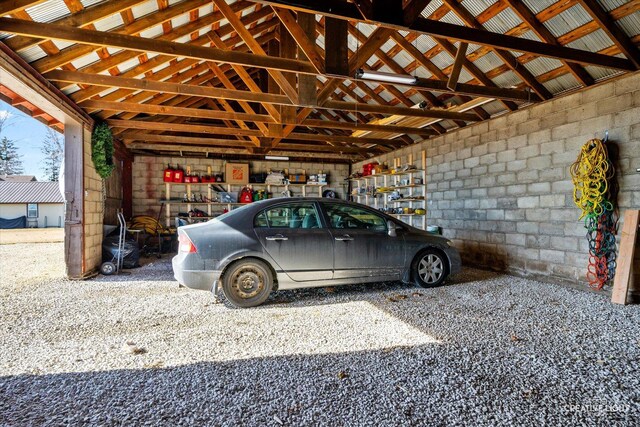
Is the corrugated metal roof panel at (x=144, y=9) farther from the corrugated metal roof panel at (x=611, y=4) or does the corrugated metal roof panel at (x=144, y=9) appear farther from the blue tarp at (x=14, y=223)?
the blue tarp at (x=14, y=223)

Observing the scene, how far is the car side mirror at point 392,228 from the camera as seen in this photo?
4.56 meters

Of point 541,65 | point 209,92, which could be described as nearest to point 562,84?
point 541,65

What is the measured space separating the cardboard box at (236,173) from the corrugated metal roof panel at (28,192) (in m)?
19.0

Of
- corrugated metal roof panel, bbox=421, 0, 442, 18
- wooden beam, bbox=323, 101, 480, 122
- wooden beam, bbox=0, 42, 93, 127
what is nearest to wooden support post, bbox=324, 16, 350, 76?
wooden beam, bbox=323, 101, 480, 122

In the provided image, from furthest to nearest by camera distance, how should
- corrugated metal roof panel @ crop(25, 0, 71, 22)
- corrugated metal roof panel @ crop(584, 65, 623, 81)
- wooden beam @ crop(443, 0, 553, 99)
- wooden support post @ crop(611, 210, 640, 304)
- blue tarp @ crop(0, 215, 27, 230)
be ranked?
blue tarp @ crop(0, 215, 27, 230)
wooden beam @ crop(443, 0, 553, 99)
corrugated metal roof panel @ crop(584, 65, 623, 81)
wooden support post @ crop(611, 210, 640, 304)
corrugated metal roof panel @ crop(25, 0, 71, 22)

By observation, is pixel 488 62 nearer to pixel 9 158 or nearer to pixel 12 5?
pixel 12 5

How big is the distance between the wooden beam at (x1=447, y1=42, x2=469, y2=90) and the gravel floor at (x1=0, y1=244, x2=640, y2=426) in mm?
2843

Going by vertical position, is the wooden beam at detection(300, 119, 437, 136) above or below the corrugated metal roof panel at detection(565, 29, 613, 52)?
below

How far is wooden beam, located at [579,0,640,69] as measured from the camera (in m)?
3.88

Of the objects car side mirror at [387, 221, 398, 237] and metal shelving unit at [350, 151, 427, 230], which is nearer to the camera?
car side mirror at [387, 221, 398, 237]

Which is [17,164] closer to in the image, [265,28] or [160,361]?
[265,28]

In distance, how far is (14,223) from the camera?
22.7 metres

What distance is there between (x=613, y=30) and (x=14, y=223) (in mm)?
29958

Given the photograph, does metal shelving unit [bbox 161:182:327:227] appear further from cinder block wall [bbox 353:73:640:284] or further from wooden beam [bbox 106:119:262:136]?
cinder block wall [bbox 353:73:640:284]
